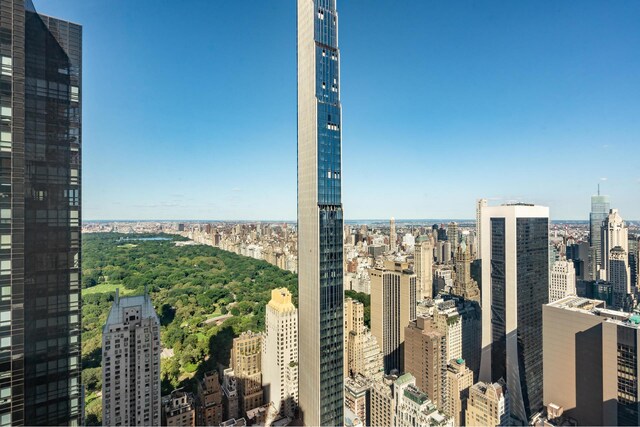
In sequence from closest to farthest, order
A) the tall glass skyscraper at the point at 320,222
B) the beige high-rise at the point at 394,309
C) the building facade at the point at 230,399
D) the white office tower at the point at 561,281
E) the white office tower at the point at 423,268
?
1. the tall glass skyscraper at the point at 320,222
2. the building facade at the point at 230,399
3. the beige high-rise at the point at 394,309
4. the white office tower at the point at 561,281
5. the white office tower at the point at 423,268

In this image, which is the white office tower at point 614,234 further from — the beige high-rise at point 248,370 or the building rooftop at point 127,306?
the building rooftop at point 127,306

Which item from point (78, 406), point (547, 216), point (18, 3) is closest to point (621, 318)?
point (547, 216)

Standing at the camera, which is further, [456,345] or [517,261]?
[456,345]

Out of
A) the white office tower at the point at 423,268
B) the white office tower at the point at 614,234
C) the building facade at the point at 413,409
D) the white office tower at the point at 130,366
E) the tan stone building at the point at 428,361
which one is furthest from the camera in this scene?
the white office tower at the point at 614,234

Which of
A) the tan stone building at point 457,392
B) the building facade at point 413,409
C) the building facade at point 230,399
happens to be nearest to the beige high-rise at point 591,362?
the tan stone building at point 457,392

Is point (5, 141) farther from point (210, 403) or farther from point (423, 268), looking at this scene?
point (423, 268)

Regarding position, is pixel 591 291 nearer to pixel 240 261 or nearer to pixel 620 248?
pixel 620 248

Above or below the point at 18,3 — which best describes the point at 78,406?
below
